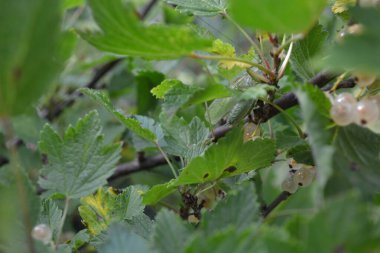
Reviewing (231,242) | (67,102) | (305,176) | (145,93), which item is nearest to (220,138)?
(305,176)

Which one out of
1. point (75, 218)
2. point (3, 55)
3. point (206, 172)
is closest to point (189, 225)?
point (206, 172)

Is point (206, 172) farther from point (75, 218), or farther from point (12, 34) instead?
point (75, 218)

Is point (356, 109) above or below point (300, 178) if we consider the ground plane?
above

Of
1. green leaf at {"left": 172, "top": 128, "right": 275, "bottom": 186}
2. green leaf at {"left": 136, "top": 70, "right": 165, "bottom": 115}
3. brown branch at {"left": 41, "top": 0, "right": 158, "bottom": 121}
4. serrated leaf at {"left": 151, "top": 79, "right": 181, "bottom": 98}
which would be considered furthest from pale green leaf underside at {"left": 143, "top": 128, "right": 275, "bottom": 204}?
brown branch at {"left": 41, "top": 0, "right": 158, "bottom": 121}

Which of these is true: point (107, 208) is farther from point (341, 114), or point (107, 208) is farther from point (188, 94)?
point (341, 114)

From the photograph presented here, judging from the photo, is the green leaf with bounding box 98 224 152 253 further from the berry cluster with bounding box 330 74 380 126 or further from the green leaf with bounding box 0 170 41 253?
the berry cluster with bounding box 330 74 380 126

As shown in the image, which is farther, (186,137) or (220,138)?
(186,137)
